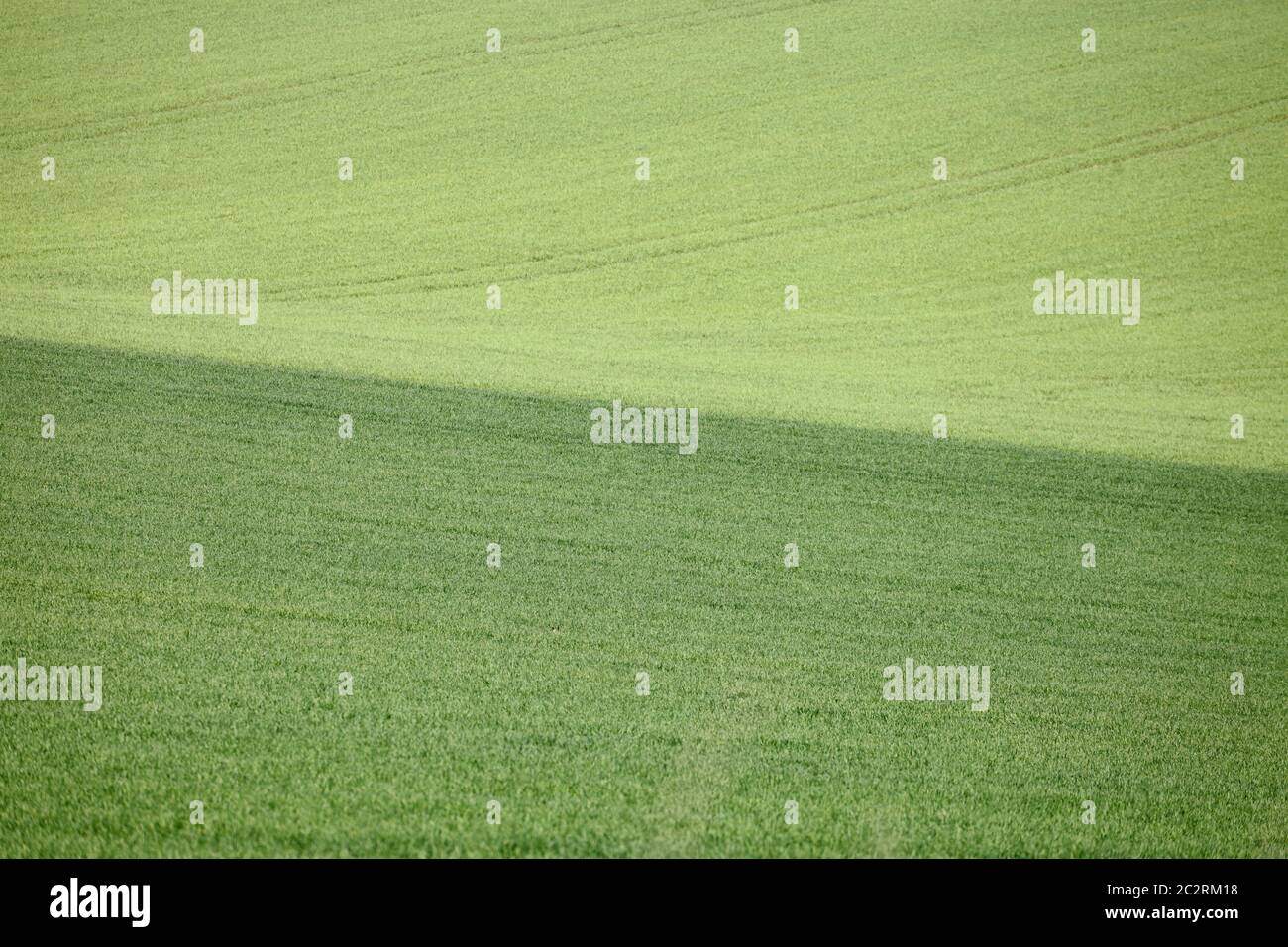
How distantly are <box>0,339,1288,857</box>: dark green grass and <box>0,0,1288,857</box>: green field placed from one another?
6 cm

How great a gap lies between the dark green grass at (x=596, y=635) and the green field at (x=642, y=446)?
0.20 feet

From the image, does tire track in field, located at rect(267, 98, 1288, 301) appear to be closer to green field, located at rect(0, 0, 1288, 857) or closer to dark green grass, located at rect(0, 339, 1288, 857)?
green field, located at rect(0, 0, 1288, 857)

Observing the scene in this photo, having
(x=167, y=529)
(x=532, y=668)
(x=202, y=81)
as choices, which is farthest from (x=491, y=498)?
(x=202, y=81)

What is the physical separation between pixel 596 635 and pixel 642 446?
351 inches

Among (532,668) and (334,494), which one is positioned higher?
(334,494)

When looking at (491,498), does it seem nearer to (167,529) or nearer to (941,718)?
(167,529)

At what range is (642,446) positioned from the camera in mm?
20203

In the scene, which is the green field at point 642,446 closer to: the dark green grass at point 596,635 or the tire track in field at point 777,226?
the dark green grass at point 596,635

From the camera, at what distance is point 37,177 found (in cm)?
3875

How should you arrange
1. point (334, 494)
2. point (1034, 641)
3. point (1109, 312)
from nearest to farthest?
1. point (1034, 641)
2. point (334, 494)
3. point (1109, 312)

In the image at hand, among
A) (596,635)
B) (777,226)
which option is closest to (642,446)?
(596,635)

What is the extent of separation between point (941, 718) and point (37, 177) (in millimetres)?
→ 37165

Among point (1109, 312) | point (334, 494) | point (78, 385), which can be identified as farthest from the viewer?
point (1109, 312)

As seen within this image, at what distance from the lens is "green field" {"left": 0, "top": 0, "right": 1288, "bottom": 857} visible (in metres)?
8.40
